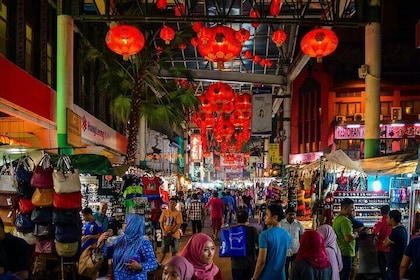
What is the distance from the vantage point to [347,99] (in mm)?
27172

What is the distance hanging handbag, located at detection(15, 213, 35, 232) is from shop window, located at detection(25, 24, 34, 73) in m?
7.73

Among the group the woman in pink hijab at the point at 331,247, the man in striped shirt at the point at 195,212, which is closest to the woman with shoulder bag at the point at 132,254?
the woman in pink hijab at the point at 331,247

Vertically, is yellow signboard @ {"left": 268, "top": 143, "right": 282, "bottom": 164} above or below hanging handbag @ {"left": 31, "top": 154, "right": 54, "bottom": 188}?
above

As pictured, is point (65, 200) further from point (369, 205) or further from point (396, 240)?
point (369, 205)

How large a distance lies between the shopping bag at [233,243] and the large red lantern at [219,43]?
5202 mm

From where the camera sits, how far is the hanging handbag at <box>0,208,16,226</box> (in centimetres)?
826

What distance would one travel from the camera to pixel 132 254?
5.74 m

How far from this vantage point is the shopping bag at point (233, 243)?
24.5 ft

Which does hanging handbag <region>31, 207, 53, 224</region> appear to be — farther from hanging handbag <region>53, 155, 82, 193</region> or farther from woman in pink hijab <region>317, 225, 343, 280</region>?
woman in pink hijab <region>317, 225, 343, 280</region>

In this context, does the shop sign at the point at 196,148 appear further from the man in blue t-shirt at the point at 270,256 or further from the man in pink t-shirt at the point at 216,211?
the man in blue t-shirt at the point at 270,256

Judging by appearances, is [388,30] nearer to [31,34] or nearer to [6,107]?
[31,34]

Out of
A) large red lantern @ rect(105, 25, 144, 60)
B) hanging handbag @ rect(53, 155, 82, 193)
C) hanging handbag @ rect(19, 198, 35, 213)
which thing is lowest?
hanging handbag @ rect(19, 198, 35, 213)

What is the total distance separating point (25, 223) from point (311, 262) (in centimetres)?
428

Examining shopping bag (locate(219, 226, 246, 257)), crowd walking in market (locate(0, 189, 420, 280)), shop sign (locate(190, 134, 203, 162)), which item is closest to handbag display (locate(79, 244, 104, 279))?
crowd walking in market (locate(0, 189, 420, 280))
